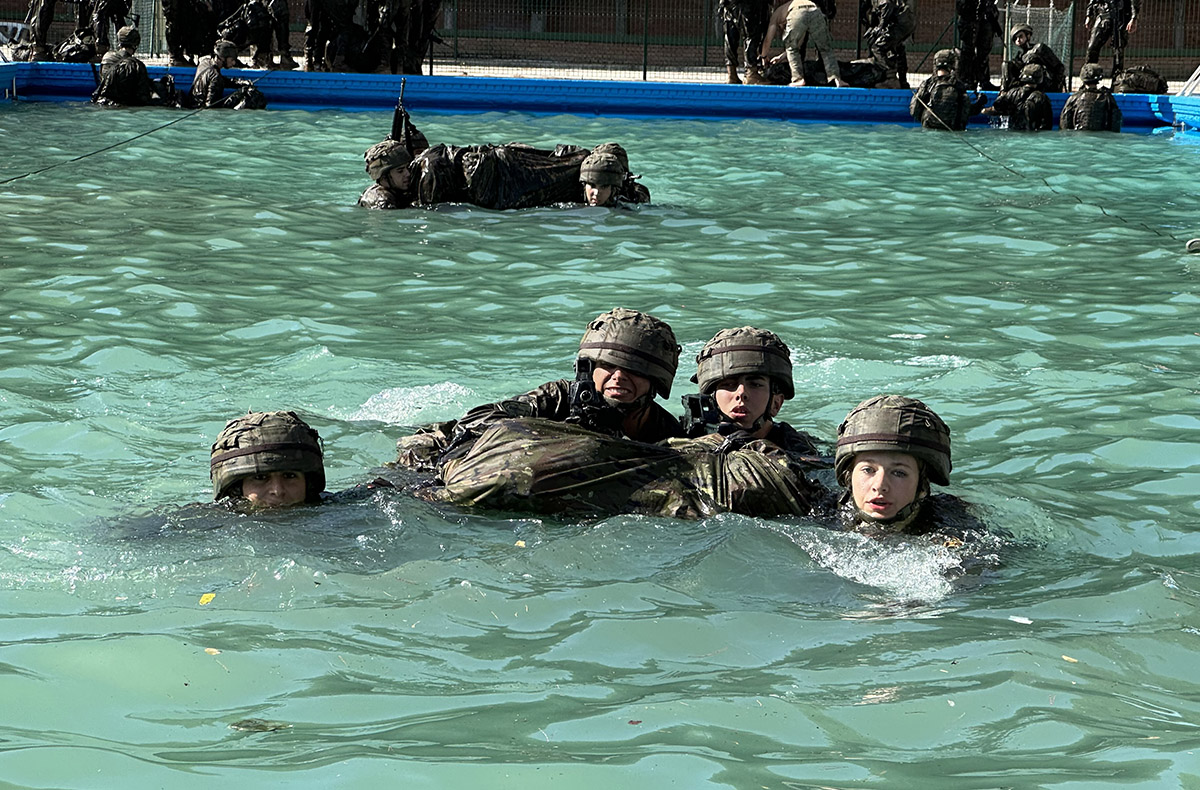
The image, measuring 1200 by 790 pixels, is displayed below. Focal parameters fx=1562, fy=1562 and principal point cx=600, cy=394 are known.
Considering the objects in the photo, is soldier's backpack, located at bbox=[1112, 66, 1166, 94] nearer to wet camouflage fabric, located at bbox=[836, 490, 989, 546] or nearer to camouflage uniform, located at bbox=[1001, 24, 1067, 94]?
camouflage uniform, located at bbox=[1001, 24, 1067, 94]

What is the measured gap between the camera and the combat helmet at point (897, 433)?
5465 mm

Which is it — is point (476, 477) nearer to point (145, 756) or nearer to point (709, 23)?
point (145, 756)

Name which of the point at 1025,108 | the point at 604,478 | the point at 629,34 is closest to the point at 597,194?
the point at 604,478

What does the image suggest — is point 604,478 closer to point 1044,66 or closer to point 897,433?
point 897,433

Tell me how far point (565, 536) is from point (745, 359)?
3.82ft

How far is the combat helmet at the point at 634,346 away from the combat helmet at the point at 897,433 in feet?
2.92

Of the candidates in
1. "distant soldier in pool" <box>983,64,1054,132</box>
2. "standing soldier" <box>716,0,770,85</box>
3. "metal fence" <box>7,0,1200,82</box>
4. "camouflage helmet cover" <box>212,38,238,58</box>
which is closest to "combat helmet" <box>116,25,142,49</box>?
"camouflage helmet cover" <box>212,38,238,58</box>

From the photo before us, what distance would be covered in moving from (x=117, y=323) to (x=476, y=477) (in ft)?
14.3

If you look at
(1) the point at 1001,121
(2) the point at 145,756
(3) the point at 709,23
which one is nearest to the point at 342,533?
(2) the point at 145,756

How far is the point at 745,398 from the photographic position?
6340mm

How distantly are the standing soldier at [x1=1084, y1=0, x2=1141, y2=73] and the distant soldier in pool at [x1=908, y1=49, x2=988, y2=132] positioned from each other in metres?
3.19

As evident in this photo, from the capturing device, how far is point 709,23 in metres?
30.0

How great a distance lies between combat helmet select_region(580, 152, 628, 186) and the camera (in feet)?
43.4

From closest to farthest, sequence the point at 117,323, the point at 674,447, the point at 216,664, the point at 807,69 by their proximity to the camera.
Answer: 1. the point at 216,664
2. the point at 674,447
3. the point at 117,323
4. the point at 807,69
